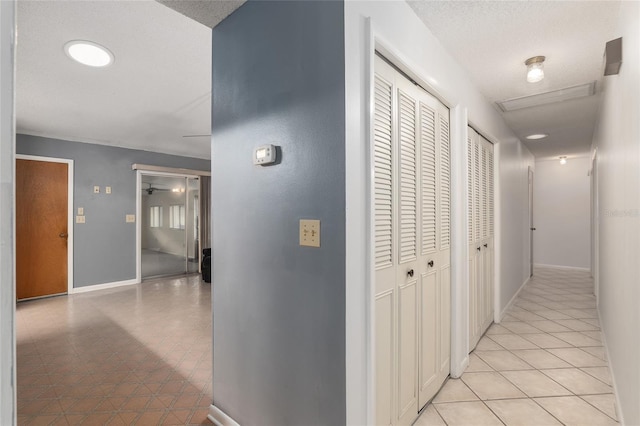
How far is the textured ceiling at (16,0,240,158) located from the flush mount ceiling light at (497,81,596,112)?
304cm

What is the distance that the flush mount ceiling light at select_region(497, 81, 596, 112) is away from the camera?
3043mm

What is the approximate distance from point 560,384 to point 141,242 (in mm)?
6124

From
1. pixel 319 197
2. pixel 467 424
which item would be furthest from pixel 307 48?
pixel 467 424

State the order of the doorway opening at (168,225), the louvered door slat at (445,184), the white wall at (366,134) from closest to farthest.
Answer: the white wall at (366,134) < the louvered door slat at (445,184) < the doorway opening at (168,225)

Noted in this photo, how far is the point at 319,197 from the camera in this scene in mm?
1395

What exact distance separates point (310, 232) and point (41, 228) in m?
5.25

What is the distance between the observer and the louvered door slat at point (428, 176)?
200 cm

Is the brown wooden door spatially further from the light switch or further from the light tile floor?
the light switch

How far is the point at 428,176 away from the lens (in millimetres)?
2059

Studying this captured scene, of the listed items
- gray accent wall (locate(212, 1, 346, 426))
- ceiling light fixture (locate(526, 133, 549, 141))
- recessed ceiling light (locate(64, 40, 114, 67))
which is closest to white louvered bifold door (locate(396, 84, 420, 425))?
gray accent wall (locate(212, 1, 346, 426))

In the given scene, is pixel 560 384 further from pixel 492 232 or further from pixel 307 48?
pixel 307 48

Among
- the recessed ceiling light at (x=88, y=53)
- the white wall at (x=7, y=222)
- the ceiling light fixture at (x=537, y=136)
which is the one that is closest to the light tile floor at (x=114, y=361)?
the white wall at (x=7, y=222)

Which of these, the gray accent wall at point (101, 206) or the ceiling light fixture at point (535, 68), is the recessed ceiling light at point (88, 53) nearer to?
the gray accent wall at point (101, 206)

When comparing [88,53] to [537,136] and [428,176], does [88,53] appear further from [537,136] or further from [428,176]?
[537,136]
